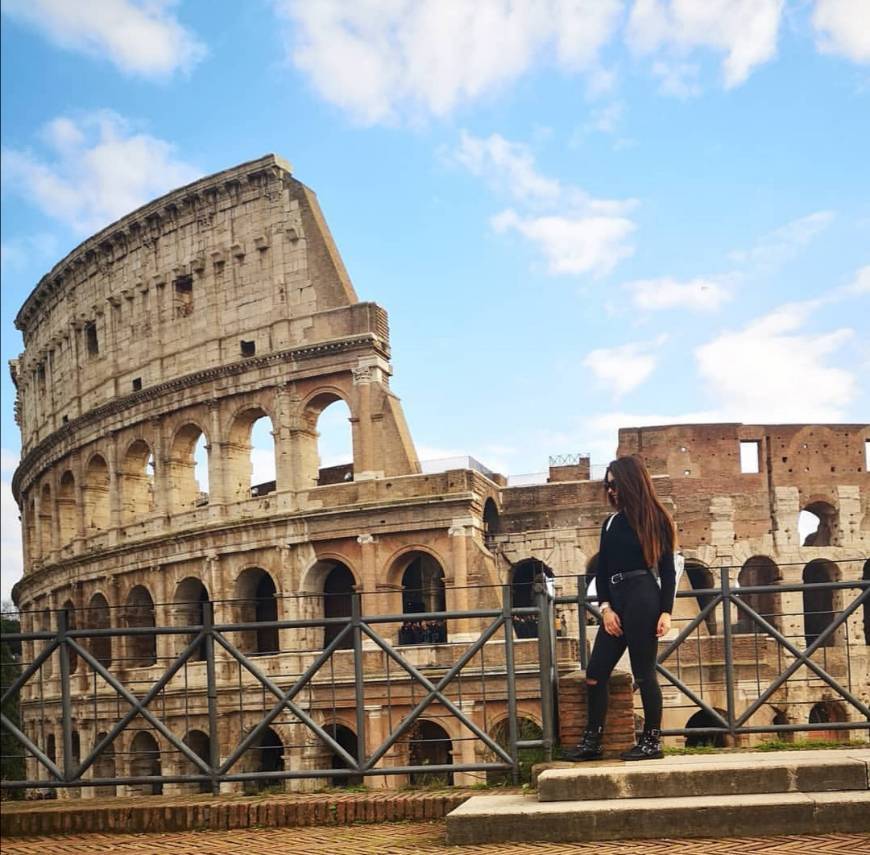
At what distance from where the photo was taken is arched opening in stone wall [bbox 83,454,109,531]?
103 feet

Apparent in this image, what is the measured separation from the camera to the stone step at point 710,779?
20.5ft

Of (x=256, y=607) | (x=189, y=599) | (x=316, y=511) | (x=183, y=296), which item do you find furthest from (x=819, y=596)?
(x=183, y=296)

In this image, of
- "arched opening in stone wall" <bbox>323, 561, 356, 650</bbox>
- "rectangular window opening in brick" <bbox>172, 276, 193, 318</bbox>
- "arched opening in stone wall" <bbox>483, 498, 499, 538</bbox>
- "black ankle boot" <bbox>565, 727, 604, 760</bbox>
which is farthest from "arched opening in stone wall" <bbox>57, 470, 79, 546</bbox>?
"black ankle boot" <bbox>565, 727, 604, 760</bbox>

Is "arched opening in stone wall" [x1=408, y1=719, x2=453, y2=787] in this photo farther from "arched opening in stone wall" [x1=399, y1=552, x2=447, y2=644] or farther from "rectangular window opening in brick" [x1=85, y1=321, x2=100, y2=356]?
"rectangular window opening in brick" [x1=85, y1=321, x2=100, y2=356]

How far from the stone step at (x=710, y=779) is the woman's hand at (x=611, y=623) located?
0.82 meters

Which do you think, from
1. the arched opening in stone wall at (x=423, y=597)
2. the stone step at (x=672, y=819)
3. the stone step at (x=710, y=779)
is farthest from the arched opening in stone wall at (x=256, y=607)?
the stone step at (x=672, y=819)

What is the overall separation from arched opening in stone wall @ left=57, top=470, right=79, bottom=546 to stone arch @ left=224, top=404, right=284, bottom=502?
8090 mm

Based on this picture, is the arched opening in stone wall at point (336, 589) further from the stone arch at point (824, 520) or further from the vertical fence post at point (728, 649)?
the vertical fence post at point (728, 649)

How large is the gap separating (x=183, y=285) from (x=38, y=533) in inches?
425

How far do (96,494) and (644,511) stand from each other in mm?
27184

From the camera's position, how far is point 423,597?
2711 centimetres

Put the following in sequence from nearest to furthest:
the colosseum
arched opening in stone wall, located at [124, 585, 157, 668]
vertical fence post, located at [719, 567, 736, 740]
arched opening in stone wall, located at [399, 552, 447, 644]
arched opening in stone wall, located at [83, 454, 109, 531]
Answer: vertical fence post, located at [719, 567, 736, 740] < the colosseum < arched opening in stone wall, located at [399, 552, 447, 644] < arched opening in stone wall, located at [124, 585, 157, 668] < arched opening in stone wall, located at [83, 454, 109, 531]

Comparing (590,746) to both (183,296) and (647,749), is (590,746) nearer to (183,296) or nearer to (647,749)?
(647,749)

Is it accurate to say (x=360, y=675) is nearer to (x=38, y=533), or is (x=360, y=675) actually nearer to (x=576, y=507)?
(x=576, y=507)
